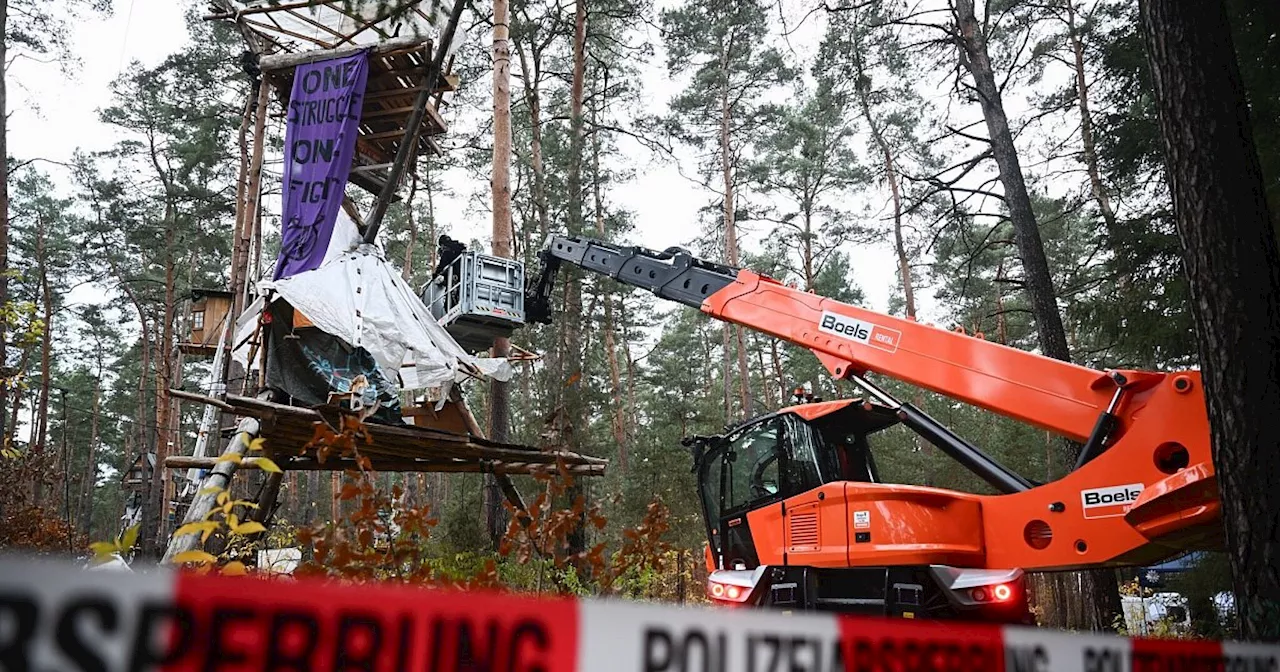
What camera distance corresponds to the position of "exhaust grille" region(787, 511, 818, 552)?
6.05m

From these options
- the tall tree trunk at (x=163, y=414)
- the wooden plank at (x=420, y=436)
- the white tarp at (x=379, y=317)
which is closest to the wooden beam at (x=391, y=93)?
the white tarp at (x=379, y=317)

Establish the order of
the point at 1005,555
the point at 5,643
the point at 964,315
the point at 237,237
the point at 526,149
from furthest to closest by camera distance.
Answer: the point at 964,315 → the point at 526,149 → the point at 237,237 → the point at 1005,555 → the point at 5,643

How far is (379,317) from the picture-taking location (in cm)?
913

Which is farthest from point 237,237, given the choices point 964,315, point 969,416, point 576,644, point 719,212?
point 964,315

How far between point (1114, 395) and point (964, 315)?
87.3ft

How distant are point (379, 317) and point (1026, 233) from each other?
8.32m

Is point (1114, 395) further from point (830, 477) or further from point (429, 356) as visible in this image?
point (429, 356)

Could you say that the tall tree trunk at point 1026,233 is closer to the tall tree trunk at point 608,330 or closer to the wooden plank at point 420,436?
the wooden plank at point 420,436

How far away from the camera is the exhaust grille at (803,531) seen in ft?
19.9

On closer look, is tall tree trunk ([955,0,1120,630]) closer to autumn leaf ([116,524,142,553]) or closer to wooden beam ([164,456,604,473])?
wooden beam ([164,456,604,473])

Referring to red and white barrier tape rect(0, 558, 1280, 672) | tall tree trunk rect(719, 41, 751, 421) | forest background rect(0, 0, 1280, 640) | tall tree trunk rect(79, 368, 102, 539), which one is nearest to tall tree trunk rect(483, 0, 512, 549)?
forest background rect(0, 0, 1280, 640)

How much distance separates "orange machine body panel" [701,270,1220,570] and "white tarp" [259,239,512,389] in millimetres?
4367

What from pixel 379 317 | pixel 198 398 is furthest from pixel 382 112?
pixel 198 398

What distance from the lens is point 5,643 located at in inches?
34.7
